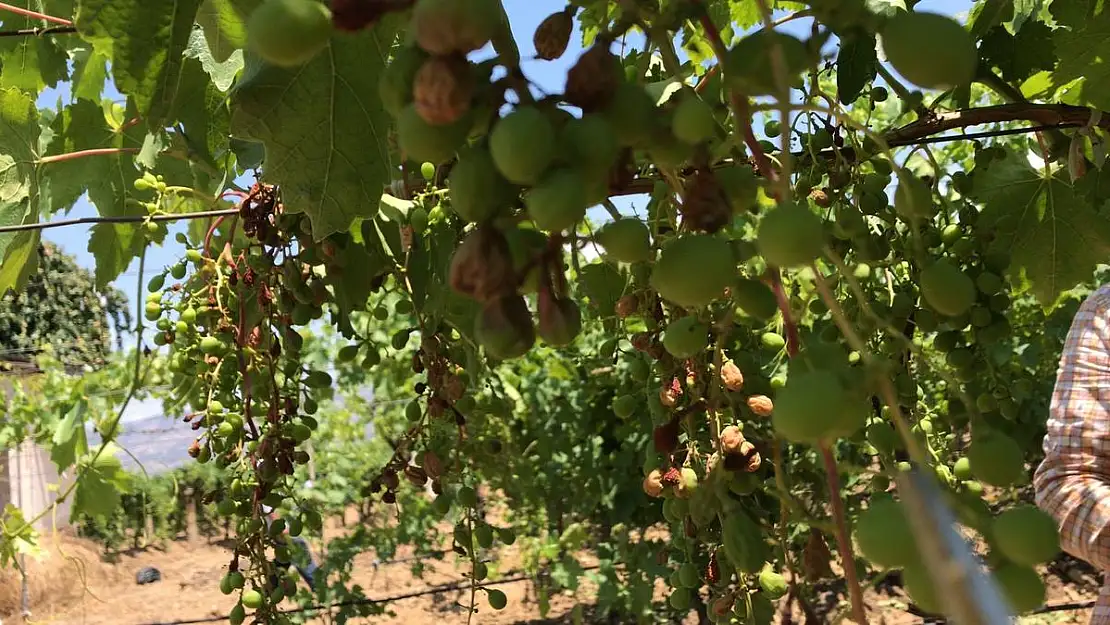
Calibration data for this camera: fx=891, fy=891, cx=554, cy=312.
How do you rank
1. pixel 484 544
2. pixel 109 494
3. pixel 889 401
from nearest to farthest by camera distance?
pixel 889 401
pixel 484 544
pixel 109 494

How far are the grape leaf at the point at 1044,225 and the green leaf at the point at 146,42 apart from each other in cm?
141

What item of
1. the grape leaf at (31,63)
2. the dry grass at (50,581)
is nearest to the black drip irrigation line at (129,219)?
the grape leaf at (31,63)

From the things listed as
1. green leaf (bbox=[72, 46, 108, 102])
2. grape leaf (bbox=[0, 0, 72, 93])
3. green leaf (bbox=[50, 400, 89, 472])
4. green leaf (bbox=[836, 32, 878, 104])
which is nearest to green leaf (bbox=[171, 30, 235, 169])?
green leaf (bbox=[836, 32, 878, 104])

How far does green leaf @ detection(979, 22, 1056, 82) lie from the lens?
160 centimetres

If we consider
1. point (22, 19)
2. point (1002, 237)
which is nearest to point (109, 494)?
point (22, 19)

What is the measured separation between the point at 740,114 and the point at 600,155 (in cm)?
11

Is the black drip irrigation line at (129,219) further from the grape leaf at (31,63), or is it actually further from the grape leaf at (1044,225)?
the grape leaf at (1044,225)

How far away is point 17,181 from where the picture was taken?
81.9 inches

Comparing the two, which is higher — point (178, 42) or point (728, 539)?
point (178, 42)

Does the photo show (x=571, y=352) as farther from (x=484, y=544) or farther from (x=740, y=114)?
(x=740, y=114)

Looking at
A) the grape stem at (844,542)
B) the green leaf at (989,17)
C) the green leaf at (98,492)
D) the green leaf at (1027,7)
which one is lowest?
the grape stem at (844,542)

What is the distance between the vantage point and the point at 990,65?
166 centimetres

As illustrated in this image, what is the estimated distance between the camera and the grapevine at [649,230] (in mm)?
546

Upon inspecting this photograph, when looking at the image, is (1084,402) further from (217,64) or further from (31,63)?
(31,63)
